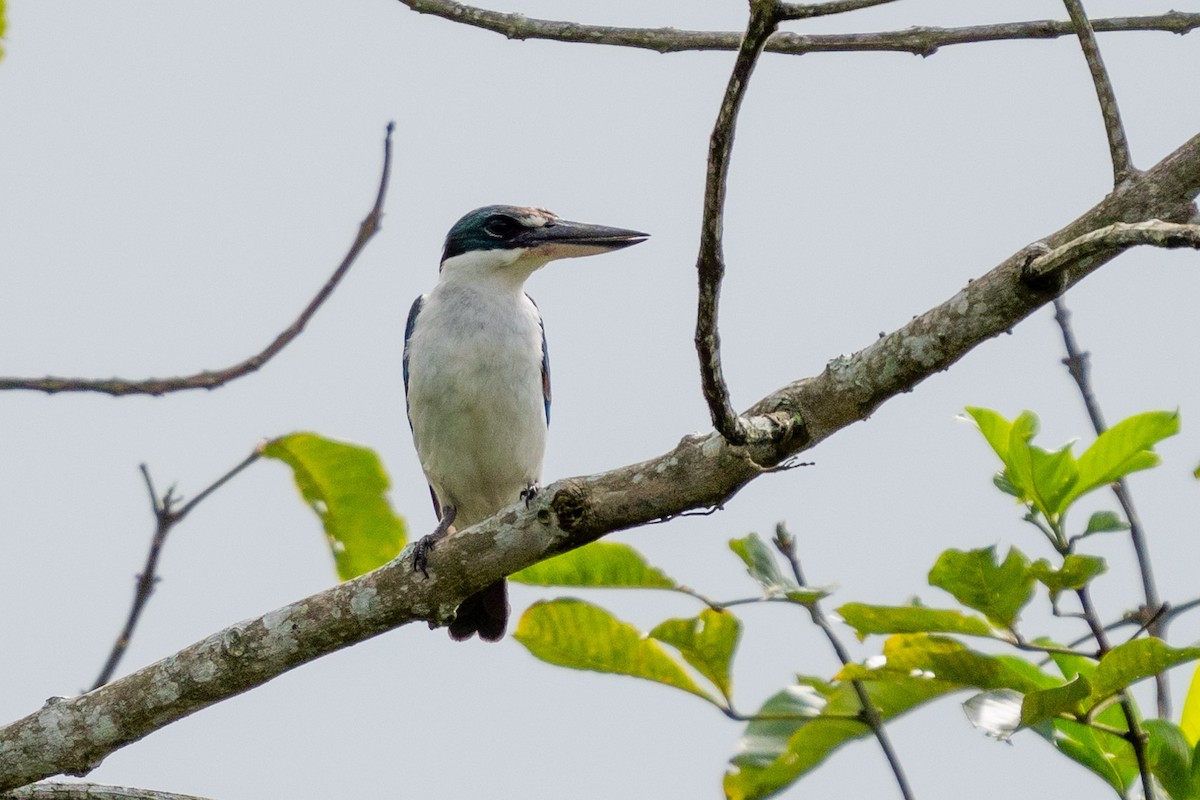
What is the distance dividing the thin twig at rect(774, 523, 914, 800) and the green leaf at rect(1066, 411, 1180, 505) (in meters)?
0.61

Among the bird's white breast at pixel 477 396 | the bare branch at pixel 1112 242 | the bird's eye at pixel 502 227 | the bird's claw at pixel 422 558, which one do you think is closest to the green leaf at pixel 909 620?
the bare branch at pixel 1112 242

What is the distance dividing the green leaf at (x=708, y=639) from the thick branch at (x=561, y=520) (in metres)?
0.32

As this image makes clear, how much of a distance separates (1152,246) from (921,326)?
75 cm

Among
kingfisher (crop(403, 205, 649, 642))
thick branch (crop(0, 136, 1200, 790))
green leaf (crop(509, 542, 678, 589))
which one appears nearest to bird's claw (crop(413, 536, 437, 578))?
thick branch (crop(0, 136, 1200, 790))

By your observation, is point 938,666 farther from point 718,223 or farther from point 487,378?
point 487,378

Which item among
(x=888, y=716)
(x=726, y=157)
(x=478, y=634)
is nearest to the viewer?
(x=726, y=157)

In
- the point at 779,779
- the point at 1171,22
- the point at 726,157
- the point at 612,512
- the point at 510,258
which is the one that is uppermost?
the point at 510,258

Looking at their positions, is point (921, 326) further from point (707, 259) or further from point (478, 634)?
point (478, 634)

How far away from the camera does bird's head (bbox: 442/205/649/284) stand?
18.1 feet

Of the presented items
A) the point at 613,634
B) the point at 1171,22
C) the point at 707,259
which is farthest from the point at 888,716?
the point at 1171,22

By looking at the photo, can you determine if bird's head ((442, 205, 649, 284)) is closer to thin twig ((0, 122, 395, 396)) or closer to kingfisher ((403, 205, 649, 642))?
→ kingfisher ((403, 205, 649, 642))

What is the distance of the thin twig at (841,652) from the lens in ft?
8.34

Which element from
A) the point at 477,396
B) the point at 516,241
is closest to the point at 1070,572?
the point at 477,396

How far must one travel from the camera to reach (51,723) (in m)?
3.50
